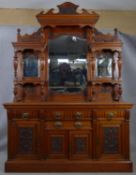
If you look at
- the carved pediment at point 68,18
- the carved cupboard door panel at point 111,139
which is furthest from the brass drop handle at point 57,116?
the carved pediment at point 68,18

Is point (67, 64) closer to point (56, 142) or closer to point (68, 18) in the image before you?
point (68, 18)

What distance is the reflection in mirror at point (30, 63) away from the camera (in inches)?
143

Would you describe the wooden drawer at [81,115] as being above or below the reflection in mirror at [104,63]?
below

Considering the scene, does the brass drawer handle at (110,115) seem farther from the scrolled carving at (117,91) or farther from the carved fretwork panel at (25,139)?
the carved fretwork panel at (25,139)

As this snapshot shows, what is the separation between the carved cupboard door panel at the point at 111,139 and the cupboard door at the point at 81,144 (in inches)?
3.1

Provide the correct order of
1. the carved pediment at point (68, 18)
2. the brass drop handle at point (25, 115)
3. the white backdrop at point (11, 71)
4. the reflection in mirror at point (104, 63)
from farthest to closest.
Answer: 1. the white backdrop at point (11, 71)
2. the reflection in mirror at point (104, 63)
3. the carved pediment at point (68, 18)
4. the brass drop handle at point (25, 115)

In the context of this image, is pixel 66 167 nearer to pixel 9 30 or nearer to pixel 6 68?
pixel 6 68

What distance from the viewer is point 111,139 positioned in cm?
340

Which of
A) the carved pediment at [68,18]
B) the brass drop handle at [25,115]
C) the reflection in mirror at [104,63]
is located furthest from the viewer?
the reflection in mirror at [104,63]

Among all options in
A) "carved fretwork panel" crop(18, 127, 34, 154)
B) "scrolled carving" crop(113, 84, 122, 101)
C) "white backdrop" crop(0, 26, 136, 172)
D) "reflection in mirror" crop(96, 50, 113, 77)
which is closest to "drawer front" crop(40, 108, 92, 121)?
"carved fretwork panel" crop(18, 127, 34, 154)

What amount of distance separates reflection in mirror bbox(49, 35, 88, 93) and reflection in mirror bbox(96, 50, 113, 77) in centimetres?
16

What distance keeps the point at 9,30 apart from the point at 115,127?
2100 millimetres

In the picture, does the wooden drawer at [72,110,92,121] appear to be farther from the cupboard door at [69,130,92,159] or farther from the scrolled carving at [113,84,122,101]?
the scrolled carving at [113,84,122,101]

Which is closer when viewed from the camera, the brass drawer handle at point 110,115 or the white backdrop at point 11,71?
the brass drawer handle at point 110,115
